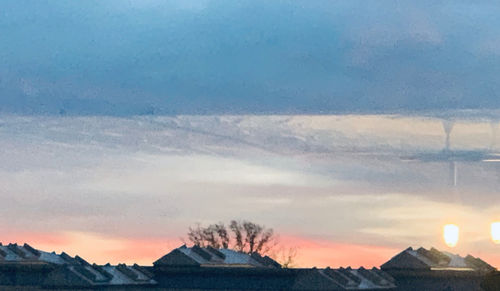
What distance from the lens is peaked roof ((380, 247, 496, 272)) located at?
6147 inches

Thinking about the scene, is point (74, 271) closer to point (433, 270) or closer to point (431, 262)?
point (433, 270)

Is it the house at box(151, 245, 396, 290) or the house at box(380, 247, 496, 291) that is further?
the house at box(380, 247, 496, 291)

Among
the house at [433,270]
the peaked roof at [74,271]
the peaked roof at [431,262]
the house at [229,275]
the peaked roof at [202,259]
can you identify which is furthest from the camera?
the peaked roof at [431,262]

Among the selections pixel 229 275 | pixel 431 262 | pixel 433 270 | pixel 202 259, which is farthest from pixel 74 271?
pixel 431 262

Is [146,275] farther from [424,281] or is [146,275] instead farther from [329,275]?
[424,281]

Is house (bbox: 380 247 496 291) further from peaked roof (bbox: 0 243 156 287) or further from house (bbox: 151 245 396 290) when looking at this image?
peaked roof (bbox: 0 243 156 287)

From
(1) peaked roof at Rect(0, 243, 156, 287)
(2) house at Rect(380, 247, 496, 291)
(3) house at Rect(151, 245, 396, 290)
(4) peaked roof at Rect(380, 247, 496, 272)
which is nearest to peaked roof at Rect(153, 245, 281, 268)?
(3) house at Rect(151, 245, 396, 290)

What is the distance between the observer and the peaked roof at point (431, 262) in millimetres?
156125

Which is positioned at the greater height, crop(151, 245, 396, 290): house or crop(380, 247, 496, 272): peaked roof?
crop(380, 247, 496, 272): peaked roof

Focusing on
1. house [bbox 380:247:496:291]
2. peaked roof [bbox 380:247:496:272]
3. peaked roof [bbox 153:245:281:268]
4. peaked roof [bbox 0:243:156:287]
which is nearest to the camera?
peaked roof [bbox 0:243:156:287]

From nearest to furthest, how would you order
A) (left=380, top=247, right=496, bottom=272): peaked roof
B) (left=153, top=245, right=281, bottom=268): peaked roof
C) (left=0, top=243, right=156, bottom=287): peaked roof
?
1. (left=0, top=243, right=156, bottom=287): peaked roof
2. (left=153, top=245, right=281, bottom=268): peaked roof
3. (left=380, top=247, right=496, bottom=272): peaked roof

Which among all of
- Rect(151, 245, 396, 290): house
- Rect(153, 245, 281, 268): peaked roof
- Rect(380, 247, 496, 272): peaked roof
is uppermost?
Rect(380, 247, 496, 272): peaked roof

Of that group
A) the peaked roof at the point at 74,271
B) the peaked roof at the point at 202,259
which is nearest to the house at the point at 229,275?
the peaked roof at the point at 202,259

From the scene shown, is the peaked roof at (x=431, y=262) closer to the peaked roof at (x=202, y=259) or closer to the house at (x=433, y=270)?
the house at (x=433, y=270)
